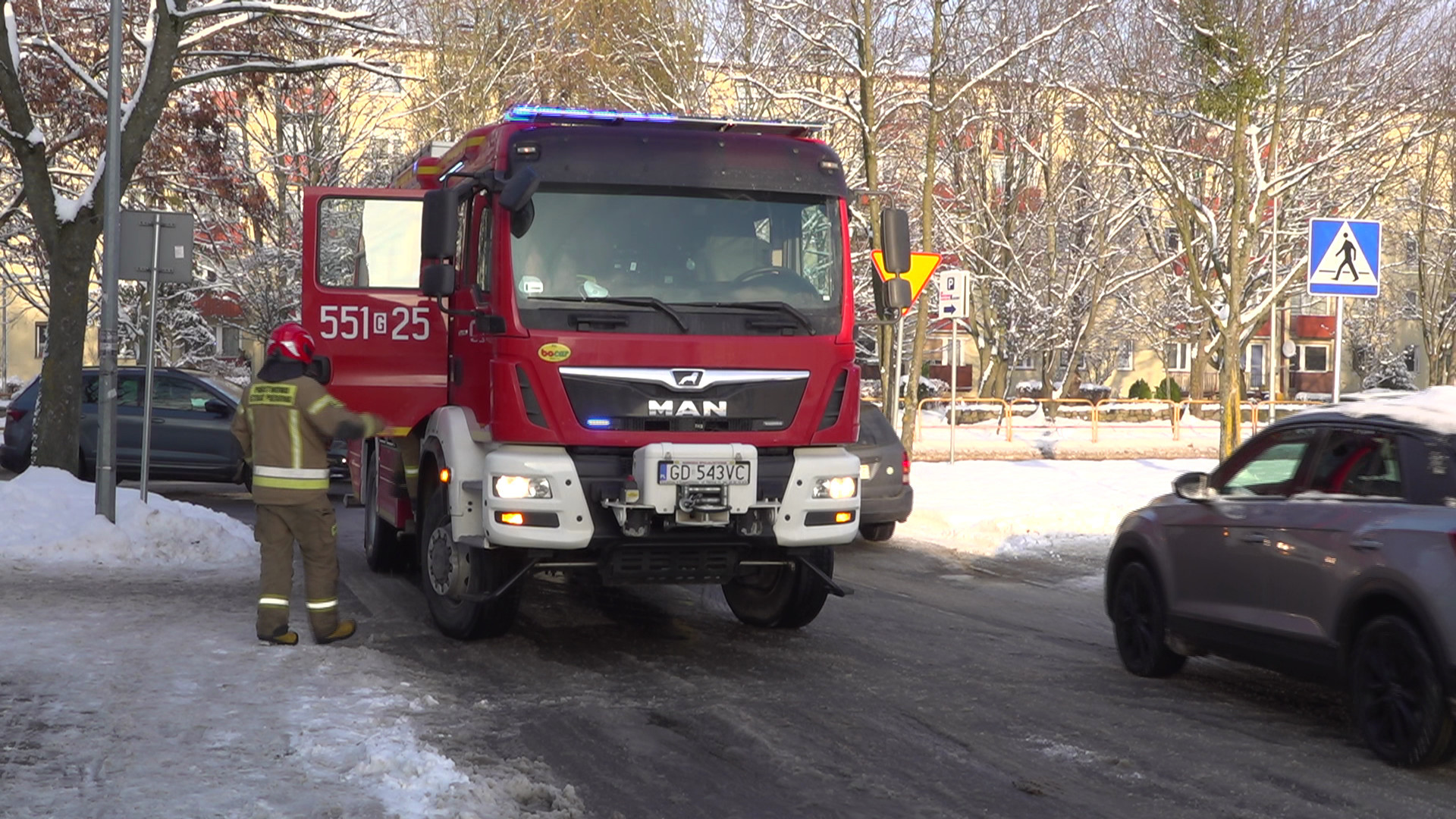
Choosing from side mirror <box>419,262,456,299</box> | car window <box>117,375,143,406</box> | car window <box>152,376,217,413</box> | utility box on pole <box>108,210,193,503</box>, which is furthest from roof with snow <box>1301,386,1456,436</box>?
car window <box>117,375,143,406</box>

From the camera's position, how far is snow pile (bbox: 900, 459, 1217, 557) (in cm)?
1570

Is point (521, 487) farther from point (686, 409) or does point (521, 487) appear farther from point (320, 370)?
point (320, 370)

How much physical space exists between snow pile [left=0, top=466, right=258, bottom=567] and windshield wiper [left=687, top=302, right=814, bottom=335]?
246 inches

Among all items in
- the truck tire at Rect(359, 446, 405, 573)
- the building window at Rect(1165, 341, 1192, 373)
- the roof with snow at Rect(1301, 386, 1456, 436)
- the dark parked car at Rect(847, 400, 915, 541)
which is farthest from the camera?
the building window at Rect(1165, 341, 1192, 373)

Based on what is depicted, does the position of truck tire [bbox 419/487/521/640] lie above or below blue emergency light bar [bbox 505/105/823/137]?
below

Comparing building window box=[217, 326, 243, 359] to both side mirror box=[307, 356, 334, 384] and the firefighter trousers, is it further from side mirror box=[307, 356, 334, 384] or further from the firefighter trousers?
the firefighter trousers

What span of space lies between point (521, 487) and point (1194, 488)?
358 cm

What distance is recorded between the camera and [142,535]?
13.4 metres

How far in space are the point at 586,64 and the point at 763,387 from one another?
2324cm

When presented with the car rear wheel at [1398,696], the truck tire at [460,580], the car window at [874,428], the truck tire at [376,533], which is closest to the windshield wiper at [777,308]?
the truck tire at [460,580]

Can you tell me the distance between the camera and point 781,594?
401 inches

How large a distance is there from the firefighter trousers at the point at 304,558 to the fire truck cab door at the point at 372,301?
185cm

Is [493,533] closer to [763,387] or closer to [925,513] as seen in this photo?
[763,387]

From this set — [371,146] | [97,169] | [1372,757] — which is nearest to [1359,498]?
[1372,757]
